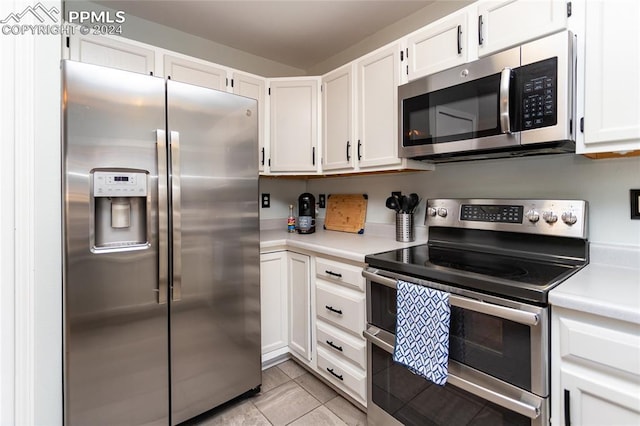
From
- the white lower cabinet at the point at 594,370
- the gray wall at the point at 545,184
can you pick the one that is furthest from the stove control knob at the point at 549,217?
the white lower cabinet at the point at 594,370

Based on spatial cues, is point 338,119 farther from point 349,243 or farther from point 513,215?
point 513,215

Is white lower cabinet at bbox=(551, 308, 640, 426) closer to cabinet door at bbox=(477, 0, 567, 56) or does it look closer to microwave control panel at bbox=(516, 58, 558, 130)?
microwave control panel at bbox=(516, 58, 558, 130)

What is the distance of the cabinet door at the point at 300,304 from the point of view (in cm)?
195

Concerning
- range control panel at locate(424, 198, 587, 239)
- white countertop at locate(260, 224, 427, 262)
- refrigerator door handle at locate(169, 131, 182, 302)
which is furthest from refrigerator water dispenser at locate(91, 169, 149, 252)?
range control panel at locate(424, 198, 587, 239)

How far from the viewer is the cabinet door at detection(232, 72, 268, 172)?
86.2 inches

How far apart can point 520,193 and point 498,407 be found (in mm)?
1008

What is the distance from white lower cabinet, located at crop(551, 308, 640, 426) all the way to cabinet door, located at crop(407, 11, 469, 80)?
120 centimetres

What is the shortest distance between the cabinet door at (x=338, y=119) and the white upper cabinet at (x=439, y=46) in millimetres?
477

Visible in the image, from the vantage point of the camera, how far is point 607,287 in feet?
3.22

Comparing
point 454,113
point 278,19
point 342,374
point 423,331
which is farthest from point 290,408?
point 278,19

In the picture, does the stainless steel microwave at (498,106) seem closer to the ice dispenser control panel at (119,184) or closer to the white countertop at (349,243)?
the white countertop at (349,243)

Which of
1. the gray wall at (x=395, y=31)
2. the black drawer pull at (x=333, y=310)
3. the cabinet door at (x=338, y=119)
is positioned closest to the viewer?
the black drawer pull at (x=333, y=310)

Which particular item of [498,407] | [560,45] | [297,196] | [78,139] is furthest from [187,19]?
[498,407]

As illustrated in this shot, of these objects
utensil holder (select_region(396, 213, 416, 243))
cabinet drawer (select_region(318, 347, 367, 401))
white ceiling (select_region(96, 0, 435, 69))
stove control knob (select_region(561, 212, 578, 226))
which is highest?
white ceiling (select_region(96, 0, 435, 69))
